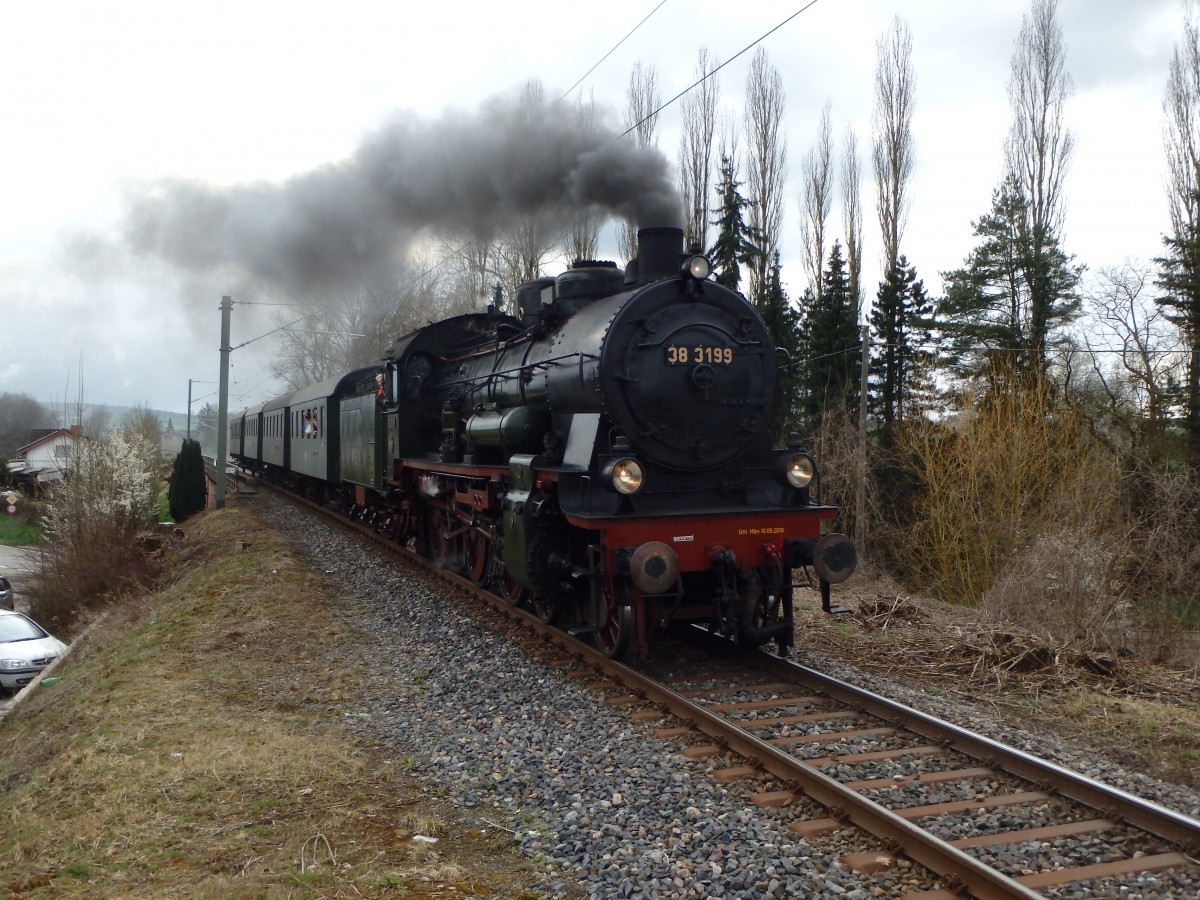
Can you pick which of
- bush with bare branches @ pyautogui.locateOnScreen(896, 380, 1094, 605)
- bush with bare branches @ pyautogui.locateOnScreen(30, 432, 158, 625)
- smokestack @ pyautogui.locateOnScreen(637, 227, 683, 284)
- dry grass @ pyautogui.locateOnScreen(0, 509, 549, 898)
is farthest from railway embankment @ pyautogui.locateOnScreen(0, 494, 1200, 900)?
bush with bare branches @ pyautogui.locateOnScreen(30, 432, 158, 625)

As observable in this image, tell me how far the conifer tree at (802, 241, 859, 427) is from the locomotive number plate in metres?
18.3

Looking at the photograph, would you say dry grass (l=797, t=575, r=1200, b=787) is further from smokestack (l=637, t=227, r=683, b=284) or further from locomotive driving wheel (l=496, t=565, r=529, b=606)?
smokestack (l=637, t=227, r=683, b=284)

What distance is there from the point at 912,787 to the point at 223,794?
12.0ft

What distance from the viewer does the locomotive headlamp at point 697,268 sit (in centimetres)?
751

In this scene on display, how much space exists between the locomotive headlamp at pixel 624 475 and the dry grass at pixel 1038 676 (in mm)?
2538

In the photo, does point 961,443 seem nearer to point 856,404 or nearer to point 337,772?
point 856,404

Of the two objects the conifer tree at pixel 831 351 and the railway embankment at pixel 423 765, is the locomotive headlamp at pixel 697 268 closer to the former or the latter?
the railway embankment at pixel 423 765

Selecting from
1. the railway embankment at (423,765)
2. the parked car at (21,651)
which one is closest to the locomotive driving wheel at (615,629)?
the railway embankment at (423,765)

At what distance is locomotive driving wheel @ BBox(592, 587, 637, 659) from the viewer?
6.82 meters

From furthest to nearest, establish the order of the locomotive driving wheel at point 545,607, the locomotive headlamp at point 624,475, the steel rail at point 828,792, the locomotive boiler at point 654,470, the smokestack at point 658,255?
the locomotive driving wheel at point 545,607 → the smokestack at point 658,255 → the locomotive boiler at point 654,470 → the locomotive headlamp at point 624,475 → the steel rail at point 828,792

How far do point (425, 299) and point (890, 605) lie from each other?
33052 millimetres

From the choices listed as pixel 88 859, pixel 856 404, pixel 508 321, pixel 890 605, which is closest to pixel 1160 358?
pixel 856 404

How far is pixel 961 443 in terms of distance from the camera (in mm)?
16797

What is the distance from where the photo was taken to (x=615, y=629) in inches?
287
